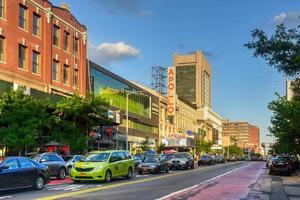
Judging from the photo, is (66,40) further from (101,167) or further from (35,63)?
(101,167)

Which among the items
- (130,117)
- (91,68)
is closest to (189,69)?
(130,117)

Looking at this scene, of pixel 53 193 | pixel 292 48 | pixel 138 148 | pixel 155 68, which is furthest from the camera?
Result: pixel 155 68

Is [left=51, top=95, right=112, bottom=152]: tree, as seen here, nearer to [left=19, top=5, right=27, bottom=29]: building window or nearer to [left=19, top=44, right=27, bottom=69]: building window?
[left=19, top=44, right=27, bottom=69]: building window

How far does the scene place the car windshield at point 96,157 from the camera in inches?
1117

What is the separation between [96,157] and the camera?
2880 centimetres

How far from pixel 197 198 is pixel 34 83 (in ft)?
96.5

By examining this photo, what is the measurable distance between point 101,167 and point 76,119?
20338 millimetres

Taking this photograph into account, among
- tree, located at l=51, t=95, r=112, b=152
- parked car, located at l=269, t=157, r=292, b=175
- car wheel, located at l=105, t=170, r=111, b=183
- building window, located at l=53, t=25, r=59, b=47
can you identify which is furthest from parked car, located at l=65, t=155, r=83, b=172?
building window, located at l=53, t=25, r=59, b=47

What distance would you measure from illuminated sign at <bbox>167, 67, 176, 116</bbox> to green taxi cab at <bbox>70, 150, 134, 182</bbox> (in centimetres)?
7686

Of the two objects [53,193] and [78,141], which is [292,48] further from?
[78,141]

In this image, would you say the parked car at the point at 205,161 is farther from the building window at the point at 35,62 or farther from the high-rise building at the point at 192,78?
the high-rise building at the point at 192,78

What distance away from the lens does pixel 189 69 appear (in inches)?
7717

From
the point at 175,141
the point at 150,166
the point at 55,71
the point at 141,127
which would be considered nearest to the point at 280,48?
the point at 150,166

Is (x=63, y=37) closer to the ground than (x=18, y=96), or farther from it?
farther from it
